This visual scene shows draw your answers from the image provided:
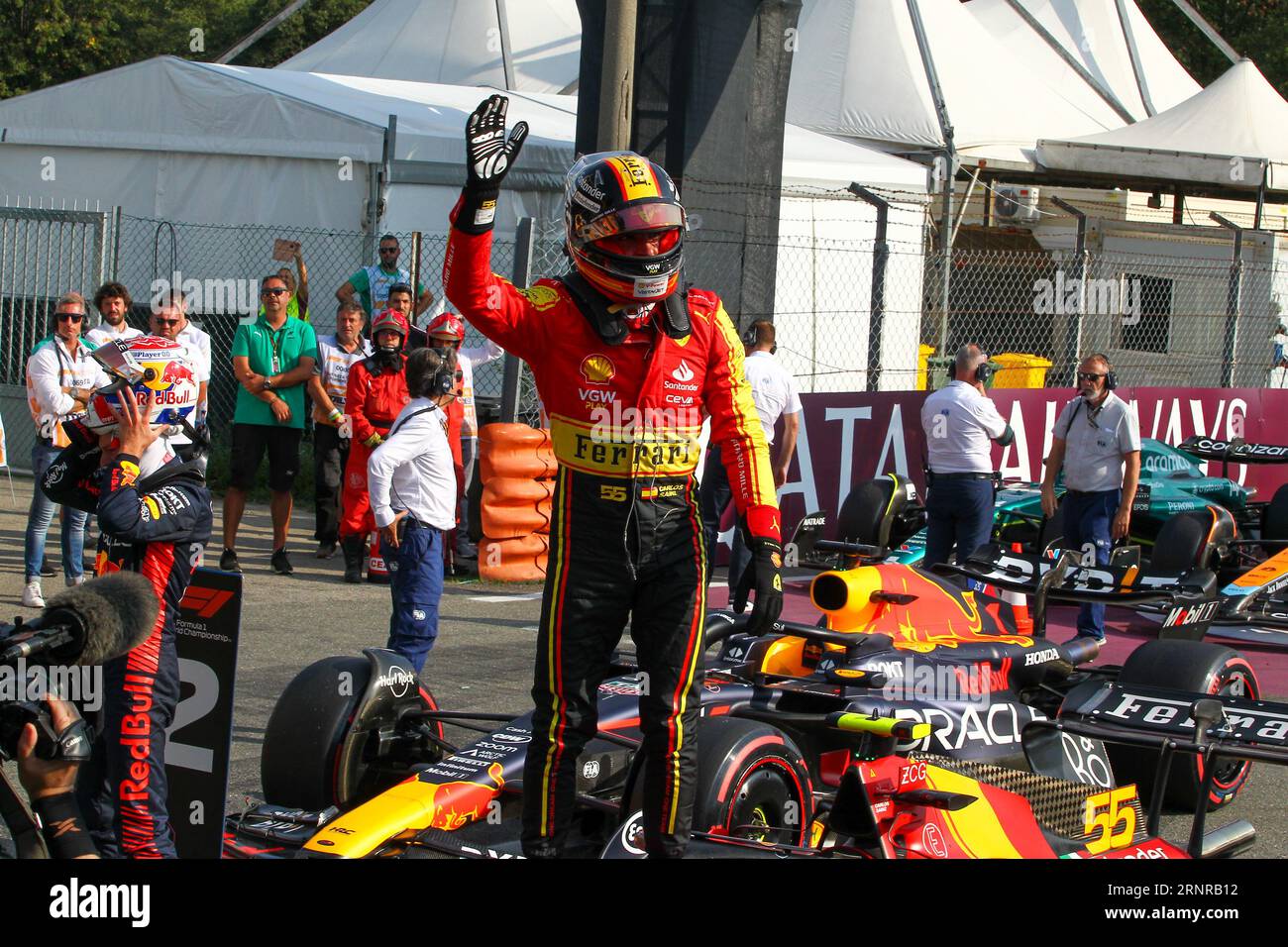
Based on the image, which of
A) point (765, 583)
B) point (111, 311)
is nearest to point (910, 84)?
point (111, 311)

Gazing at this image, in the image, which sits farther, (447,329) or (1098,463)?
(447,329)

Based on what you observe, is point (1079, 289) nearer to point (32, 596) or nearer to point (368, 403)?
point (368, 403)

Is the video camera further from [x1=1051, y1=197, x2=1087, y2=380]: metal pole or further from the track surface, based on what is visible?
[x1=1051, y1=197, x2=1087, y2=380]: metal pole

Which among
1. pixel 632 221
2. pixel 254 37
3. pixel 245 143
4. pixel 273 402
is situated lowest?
pixel 273 402

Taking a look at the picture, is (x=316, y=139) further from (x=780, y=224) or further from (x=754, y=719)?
(x=754, y=719)

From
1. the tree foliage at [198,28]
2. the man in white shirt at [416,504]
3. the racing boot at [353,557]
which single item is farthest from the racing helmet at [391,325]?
the tree foliage at [198,28]

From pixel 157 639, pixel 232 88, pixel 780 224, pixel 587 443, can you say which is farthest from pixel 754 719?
pixel 232 88

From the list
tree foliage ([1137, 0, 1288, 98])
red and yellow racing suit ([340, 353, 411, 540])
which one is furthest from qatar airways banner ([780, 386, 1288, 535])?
tree foliage ([1137, 0, 1288, 98])

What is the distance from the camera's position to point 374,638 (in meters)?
8.60

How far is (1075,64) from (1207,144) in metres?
3.27

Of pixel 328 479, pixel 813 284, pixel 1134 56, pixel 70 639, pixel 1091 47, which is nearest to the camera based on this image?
pixel 70 639

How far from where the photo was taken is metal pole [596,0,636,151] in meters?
9.27

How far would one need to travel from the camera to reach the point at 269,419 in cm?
1039

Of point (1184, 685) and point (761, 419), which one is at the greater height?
point (761, 419)
